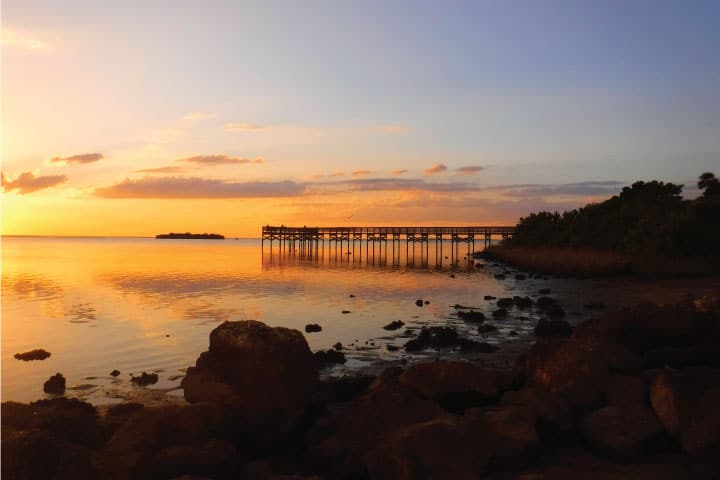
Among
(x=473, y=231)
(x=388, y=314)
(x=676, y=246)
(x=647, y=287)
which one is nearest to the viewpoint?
(x=388, y=314)

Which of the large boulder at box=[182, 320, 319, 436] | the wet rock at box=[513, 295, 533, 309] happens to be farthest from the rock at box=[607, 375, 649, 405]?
the wet rock at box=[513, 295, 533, 309]

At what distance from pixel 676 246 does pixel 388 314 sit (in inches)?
944

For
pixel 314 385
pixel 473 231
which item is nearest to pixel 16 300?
pixel 314 385

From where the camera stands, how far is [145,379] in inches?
547

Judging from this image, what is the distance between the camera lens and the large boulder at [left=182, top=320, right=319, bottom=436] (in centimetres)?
891

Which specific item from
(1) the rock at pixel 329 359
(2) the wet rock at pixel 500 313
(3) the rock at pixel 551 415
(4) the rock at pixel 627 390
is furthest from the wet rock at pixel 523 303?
(3) the rock at pixel 551 415

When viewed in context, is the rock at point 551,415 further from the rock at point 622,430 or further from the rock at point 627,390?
the rock at point 627,390

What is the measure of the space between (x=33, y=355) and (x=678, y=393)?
678 inches

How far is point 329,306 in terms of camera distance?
1126 inches

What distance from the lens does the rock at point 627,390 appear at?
27.0 feet

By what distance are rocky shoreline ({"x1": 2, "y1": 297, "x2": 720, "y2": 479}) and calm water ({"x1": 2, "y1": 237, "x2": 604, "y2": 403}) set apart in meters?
4.85

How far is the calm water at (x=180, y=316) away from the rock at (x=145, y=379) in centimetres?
26

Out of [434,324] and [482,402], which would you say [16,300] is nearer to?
[434,324]

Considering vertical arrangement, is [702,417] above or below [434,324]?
above
